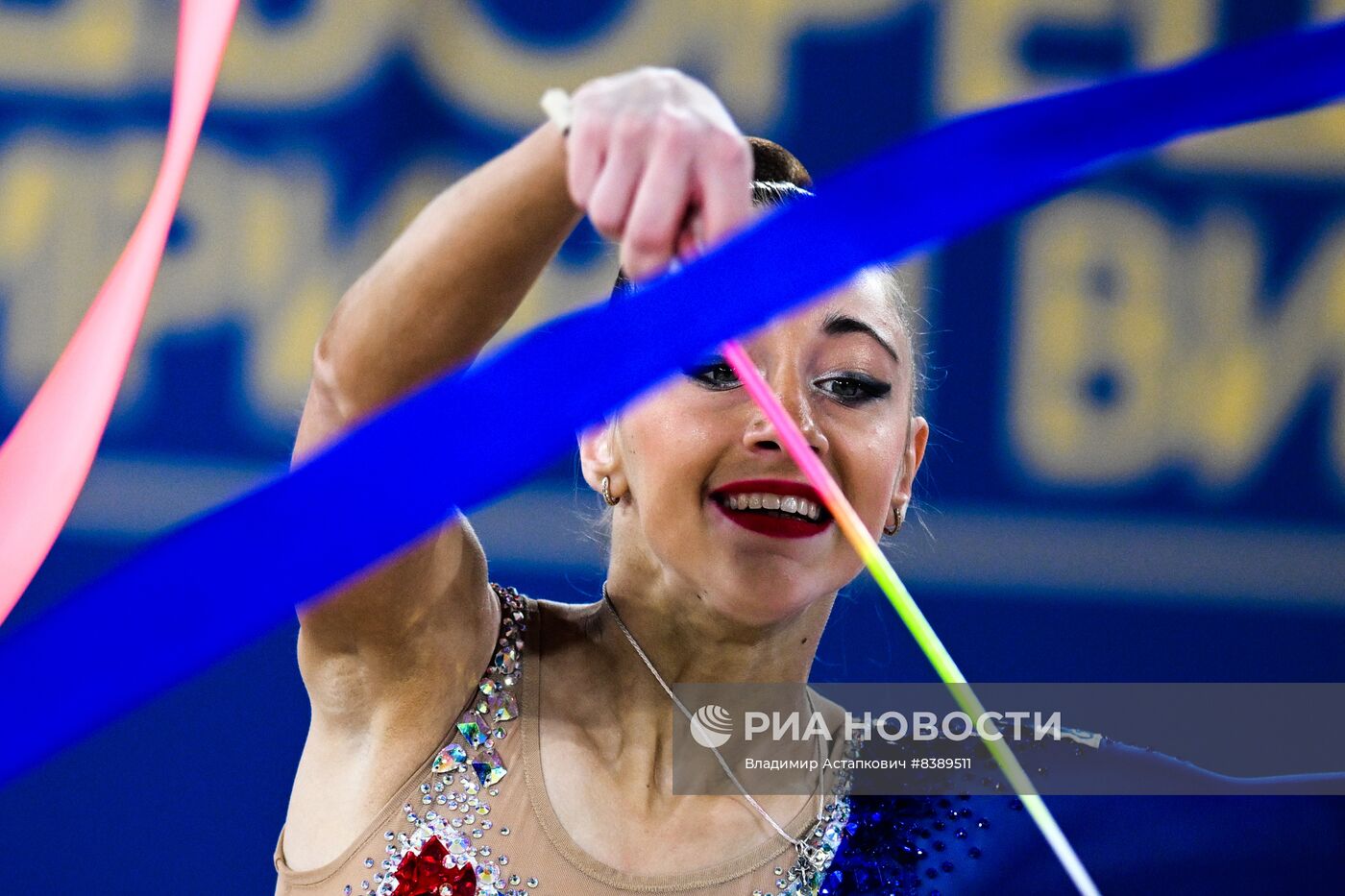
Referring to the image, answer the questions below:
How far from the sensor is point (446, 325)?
3.07ft

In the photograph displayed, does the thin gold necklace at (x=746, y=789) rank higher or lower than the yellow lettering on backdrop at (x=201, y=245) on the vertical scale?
lower

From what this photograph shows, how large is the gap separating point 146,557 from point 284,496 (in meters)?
0.08

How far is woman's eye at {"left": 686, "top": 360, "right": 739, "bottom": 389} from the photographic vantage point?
1.28 metres

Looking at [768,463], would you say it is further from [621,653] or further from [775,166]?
[775,166]

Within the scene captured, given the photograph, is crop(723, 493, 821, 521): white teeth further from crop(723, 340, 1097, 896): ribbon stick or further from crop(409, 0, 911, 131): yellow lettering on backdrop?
crop(409, 0, 911, 131): yellow lettering on backdrop

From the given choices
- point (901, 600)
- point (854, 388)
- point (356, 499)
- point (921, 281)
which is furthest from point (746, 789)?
point (921, 281)

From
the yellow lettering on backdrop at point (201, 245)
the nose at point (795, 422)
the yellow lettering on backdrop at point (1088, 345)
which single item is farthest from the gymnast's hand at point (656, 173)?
the yellow lettering on backdrop at point (1088, 345)

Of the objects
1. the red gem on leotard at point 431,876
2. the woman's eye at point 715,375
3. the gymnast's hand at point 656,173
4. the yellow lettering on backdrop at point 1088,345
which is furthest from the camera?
the yellow lettering on backdrop at point 1088,345

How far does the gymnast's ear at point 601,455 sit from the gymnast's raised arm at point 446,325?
16 centimetres

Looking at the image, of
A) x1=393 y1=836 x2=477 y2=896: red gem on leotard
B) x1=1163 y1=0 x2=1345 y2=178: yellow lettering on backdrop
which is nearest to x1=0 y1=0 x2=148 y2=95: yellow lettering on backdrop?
x1=393 y1=836 x2=477 y2=896: red gem on leotard

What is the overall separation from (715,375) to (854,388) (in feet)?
0.43

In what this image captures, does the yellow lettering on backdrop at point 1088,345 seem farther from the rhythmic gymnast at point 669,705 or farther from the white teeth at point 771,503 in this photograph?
the white teeth at point 771,503

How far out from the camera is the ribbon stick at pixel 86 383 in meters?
1.33

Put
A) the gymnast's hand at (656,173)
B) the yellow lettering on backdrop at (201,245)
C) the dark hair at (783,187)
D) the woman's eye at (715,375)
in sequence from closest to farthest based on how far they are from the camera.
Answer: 1. the gymnast's hand at (656,173)
2. the woman's eye at (715,375)
3. the dark hair at (783,187)
4. the yellow lettering on backdrop at (201,245)
